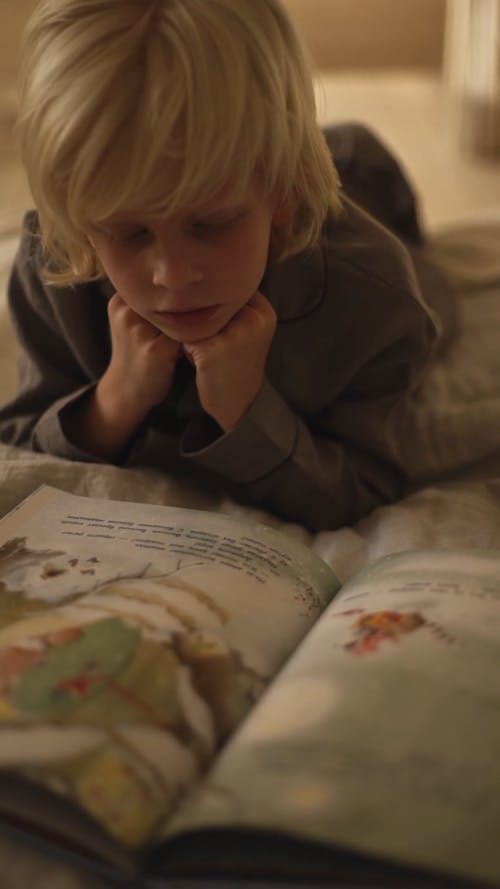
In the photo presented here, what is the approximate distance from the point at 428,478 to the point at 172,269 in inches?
12.3

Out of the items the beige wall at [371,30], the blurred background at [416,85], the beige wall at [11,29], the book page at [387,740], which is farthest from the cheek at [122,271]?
the beige wall at [371,30]

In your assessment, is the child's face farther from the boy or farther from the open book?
the open book

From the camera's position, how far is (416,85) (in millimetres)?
2217

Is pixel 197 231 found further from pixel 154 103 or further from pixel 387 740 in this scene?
pixel 387 740

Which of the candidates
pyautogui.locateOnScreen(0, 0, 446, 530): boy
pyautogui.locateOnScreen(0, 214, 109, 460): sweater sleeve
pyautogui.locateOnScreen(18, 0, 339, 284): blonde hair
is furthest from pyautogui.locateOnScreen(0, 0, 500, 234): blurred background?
pyautogui.locateOnScreen(18, 0, 339, 284): blonde hair

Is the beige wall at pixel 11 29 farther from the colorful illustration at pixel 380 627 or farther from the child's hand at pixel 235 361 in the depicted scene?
the colorful illustration at pixel 380 627

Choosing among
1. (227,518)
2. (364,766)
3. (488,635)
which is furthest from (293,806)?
(227,518)

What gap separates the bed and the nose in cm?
18

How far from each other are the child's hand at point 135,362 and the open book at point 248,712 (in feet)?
0.51

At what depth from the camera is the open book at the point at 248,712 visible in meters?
0.40

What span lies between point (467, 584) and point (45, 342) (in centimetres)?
44

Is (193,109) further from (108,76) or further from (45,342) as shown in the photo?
(45,342)

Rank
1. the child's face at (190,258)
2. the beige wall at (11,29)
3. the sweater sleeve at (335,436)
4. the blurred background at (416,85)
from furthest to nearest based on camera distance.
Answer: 1. the beige wall at (11,29)
2. the blurred background at (416,85)
3. the sweater sleeve at (335,436)
4. the child's face at (190,258)

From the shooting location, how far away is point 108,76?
0.58m
